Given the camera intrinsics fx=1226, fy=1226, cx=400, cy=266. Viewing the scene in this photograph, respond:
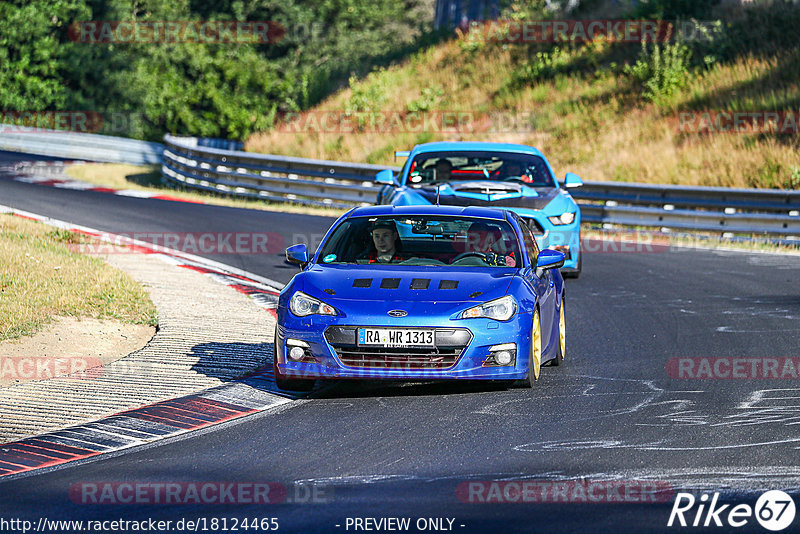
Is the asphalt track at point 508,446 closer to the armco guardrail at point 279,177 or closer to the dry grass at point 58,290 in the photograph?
the dry grass at point 58,290

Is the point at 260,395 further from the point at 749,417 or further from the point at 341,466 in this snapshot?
the point at 749,417

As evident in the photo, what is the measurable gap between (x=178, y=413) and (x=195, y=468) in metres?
1.56

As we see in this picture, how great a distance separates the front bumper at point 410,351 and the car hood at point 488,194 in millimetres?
6313

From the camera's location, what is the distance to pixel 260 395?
28.9 feet

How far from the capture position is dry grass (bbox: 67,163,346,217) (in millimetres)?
25625

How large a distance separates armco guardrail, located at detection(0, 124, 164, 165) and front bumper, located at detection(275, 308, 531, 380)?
3204 centimetres

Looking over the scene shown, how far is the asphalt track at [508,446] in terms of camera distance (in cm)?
574

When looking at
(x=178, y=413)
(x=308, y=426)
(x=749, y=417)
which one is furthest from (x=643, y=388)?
(x=178, y=413)

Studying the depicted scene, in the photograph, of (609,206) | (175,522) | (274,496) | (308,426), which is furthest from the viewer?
(609,206)

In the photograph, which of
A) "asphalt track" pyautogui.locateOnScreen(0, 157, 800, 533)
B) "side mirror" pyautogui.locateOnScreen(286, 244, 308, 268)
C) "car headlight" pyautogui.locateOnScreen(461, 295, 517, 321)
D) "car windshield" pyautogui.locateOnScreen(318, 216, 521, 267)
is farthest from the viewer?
"car windshield" pyautogui.locateOnScreen(318, 216, 521, 267)

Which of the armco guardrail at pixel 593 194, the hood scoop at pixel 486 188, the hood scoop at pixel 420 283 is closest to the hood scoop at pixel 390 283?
the hood scoop at pixel 420 283

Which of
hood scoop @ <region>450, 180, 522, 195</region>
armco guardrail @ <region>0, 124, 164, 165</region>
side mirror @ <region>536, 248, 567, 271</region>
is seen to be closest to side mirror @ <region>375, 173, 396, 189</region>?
hood scoop @ <region>450, 180, 522, 195</region>

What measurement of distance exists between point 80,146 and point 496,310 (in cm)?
3517

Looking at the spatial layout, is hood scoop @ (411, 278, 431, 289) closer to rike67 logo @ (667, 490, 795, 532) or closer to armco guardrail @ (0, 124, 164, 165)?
rike67 logo @ (667, 490, 795, 532)
